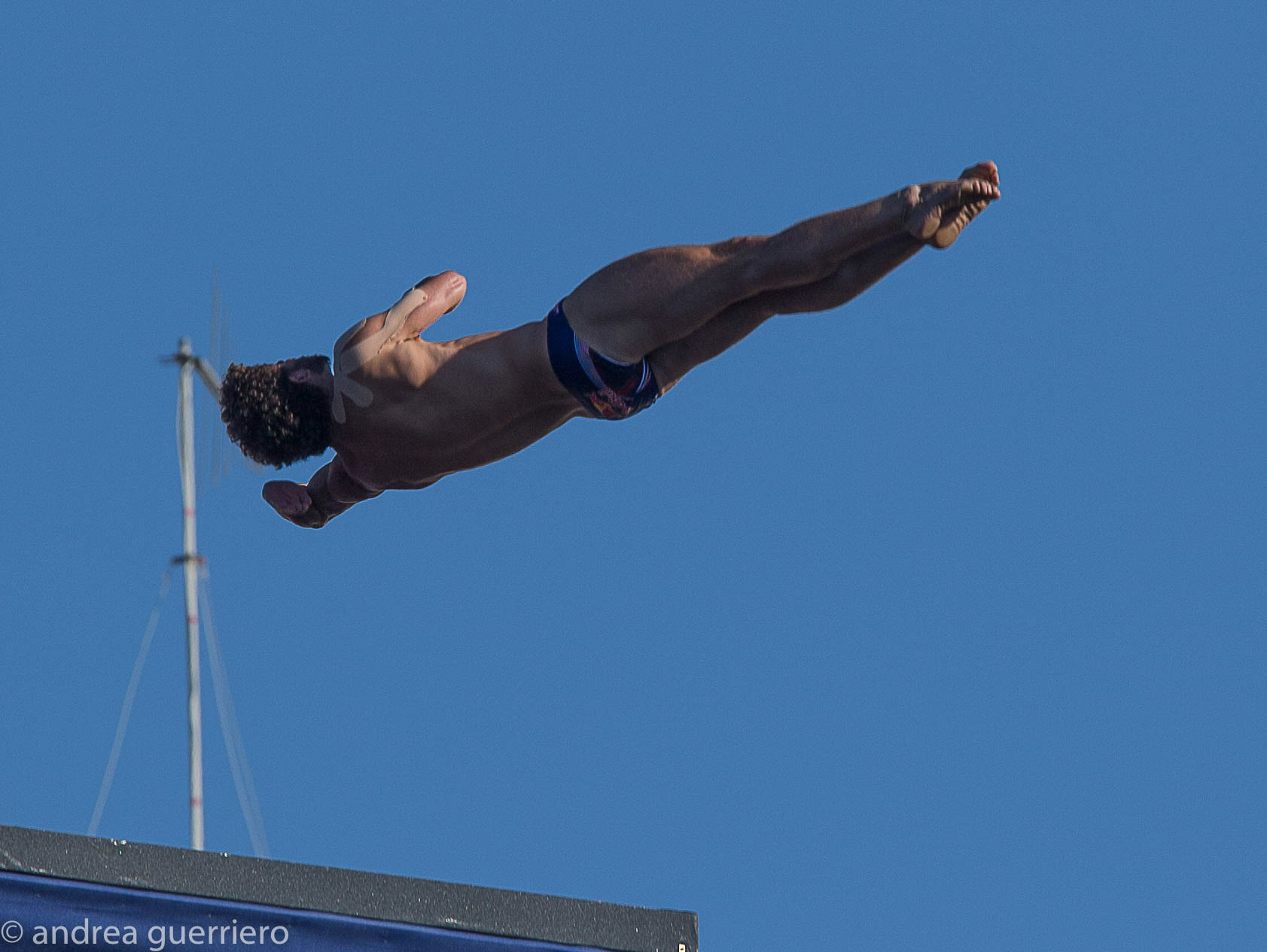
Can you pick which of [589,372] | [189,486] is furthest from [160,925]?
[189,486]

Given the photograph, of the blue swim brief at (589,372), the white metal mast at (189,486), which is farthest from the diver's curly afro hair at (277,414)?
the white metal mast at (189,486)

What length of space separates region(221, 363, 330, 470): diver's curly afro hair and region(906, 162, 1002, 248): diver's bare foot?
2548mm

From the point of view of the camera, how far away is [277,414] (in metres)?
8.00

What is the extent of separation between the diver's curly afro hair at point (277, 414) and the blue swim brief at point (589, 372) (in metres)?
0.98

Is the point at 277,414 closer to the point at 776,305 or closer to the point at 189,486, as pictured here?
the point at 776,305

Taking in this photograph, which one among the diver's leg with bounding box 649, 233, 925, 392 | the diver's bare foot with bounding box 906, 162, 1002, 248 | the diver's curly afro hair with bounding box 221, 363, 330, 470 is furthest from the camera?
the diver's curly afro hair with bounding box 221, 363, 330, 470

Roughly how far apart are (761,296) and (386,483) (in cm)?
179

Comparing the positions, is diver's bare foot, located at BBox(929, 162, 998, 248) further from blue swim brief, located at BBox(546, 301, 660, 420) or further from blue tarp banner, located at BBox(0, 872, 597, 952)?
blue tarp banner, located at BBox(0, 872, 597, 952)

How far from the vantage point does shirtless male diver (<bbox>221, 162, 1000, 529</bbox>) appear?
7375 mm

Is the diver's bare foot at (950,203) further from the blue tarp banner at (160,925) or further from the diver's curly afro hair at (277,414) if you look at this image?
the blue tarp banner at (160,925)

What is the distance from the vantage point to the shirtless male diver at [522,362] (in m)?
7.38

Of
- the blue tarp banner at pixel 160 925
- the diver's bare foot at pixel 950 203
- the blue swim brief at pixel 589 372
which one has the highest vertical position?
the blue swim brief at pixel 589 372

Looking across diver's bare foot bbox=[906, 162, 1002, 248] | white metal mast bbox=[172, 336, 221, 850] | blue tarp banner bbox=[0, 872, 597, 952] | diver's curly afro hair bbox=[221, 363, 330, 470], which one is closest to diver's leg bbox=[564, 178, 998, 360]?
diver's bare foot bbox=[906, 162, 1002, 248]

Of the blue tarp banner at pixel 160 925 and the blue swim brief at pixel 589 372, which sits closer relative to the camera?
the blue tarp banner at pixel 160 925
